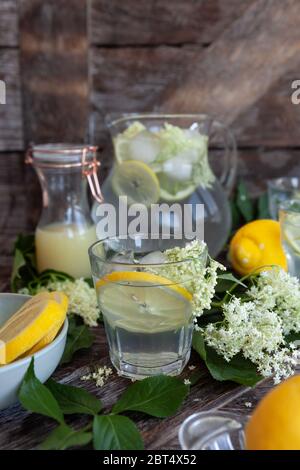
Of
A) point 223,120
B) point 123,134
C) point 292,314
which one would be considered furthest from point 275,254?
point 223,120

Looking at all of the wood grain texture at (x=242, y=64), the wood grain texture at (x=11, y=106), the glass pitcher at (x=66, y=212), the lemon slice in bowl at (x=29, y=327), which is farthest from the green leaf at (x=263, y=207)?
the lemon slice in bowl at (x=29, y=327)

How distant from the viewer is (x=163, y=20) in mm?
1044

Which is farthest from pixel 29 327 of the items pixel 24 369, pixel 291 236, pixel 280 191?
pixel 280 191

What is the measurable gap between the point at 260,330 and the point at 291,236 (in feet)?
0.65

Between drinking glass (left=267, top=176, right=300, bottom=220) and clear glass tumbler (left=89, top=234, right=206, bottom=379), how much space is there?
454mm

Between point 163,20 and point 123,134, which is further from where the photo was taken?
point 163,20

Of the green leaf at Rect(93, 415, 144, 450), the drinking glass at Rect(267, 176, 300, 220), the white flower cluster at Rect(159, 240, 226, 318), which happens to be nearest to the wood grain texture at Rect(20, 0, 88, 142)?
the drinking glass at Rect(267, 176, 300, 220)

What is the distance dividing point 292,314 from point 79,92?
65 centimetres

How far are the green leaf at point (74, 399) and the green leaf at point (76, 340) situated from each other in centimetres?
8

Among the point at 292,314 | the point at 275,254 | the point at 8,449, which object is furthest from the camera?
the point at 275,254

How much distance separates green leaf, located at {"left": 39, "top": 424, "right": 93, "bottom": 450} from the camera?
0.43 meters

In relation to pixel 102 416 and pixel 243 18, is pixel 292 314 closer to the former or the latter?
pixel 102 416

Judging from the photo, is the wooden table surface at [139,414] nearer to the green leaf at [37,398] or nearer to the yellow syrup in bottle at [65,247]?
the green leaf at [37,398]

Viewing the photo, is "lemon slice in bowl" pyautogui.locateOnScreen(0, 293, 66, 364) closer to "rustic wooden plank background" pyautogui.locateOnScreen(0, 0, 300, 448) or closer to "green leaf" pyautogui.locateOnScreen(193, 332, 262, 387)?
"green leaf" pyautogui.locateOnScreen(193, 332, 262, 387)
